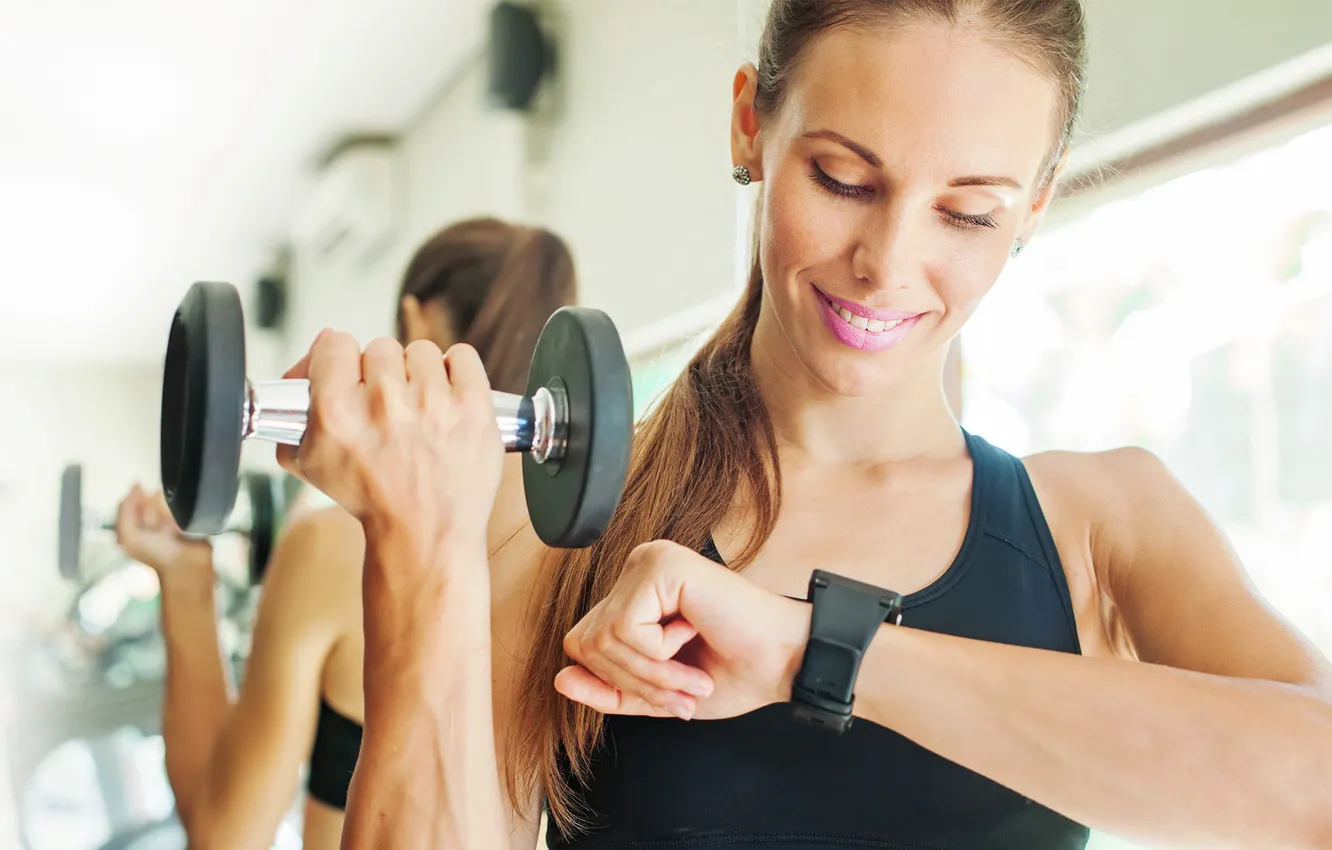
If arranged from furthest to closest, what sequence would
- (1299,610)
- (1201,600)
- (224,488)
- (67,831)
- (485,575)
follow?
(67,831) < (1299,610) < (1201,600) < (485,575) < (224,488)

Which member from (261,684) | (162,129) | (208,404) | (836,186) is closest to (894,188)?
(836,186)

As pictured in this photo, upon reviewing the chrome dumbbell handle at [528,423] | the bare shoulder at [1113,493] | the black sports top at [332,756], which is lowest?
the black sports top at [332,756]

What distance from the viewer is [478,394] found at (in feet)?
2.13

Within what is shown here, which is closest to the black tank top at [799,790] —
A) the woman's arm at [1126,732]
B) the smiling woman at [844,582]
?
the smiling woman at [844,582]

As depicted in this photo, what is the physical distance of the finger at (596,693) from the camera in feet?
2.33

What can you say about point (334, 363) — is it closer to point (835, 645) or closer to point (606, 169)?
point (835, 645)

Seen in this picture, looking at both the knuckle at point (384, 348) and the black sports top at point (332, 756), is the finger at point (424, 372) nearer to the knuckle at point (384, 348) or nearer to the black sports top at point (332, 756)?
the knuckle at point (384, 348)

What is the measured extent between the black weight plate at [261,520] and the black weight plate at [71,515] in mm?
228

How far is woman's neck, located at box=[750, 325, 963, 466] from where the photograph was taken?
1.00 metres

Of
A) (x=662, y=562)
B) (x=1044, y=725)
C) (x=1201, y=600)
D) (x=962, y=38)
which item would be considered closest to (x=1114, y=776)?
(x=1044, y=725)

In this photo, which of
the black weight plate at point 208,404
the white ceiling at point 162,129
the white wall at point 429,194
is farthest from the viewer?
the white wall at point 429,194

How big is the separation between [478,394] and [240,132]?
4.64 feet

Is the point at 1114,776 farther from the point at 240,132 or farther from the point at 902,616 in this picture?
the point at 240,132

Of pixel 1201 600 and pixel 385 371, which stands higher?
pixel 385 371
